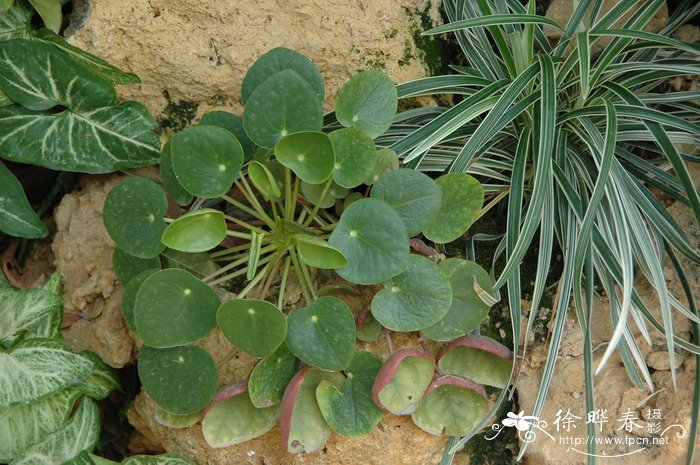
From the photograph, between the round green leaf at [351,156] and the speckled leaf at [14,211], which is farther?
the speckled leaf at [14,211]

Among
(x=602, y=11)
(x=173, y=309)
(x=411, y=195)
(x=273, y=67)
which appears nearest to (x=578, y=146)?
(x=602, y=11)

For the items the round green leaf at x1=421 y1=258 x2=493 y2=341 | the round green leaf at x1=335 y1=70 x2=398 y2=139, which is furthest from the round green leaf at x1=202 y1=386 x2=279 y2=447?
the round green leaf at x1=335 y1=70 x2=398 y2=139

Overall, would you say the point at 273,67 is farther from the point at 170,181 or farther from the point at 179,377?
the point at 179,377

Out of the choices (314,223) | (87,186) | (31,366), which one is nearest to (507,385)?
(314,223)

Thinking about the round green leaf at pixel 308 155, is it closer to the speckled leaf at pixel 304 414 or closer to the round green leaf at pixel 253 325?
the round green leaf at pixel 253 325

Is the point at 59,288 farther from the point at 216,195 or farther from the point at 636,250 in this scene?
the point at 636,250

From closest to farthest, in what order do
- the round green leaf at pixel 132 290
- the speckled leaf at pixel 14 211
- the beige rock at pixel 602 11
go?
the round green leaf at pixel 132 290 < the speckled leaf at pixel 14 211 < the beige rock at pixel 602 11

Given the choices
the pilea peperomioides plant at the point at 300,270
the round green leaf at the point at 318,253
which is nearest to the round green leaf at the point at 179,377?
the pilea peperomioides plant at the point at 300,270
